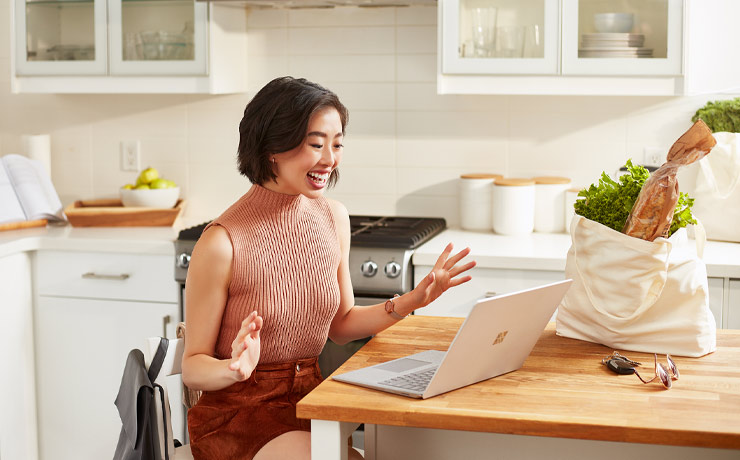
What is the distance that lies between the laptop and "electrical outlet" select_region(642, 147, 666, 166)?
5.84 feet

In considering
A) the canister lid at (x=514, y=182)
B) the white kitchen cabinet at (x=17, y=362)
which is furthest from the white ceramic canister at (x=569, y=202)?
the white kitchen cabinet at (x=17, y=362)

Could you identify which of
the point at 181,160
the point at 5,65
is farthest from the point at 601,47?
the point at 5,65

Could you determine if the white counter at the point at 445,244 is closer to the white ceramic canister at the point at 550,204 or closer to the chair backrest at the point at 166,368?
the white ceramic canister at the point at 550,204

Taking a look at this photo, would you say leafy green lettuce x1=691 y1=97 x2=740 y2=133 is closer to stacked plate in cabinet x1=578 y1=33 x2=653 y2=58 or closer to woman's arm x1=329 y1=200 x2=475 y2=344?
stacked plate in cabinet x1=578 y1=33 x2=653 y2=58

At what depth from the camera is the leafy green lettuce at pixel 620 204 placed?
1.67 m

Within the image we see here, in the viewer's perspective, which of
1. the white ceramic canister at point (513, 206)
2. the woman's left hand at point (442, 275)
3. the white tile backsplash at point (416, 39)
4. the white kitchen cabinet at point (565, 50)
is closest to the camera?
the woman's left hand at point (442, 275)

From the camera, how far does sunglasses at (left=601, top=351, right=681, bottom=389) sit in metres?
1.45

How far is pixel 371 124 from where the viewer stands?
3389 mm

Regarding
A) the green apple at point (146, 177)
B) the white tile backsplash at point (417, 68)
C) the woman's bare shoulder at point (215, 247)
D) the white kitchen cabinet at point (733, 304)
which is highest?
the white tile backsplash at point (417, 68)

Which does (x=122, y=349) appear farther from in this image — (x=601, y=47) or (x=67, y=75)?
(x=601, y=47)

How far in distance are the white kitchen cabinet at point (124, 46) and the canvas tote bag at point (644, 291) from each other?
1902mm

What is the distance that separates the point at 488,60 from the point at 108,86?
1422mm

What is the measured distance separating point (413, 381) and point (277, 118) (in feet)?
1.94

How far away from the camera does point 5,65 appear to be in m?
3.67
